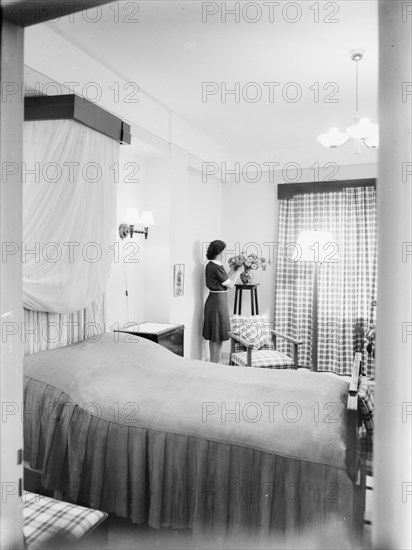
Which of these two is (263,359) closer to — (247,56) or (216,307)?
(216,307)

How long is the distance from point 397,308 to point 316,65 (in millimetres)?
1306

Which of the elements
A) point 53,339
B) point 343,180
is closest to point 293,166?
point 343,180

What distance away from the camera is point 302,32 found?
1.46 meters

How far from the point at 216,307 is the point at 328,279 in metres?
0.58

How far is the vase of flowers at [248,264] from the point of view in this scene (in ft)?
4.69

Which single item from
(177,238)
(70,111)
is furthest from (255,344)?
(70,111)

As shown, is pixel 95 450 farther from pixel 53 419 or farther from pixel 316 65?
pixel 316 65

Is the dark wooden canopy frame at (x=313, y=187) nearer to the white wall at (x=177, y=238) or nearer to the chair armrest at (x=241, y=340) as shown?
the white wall at (x=177, y=238)

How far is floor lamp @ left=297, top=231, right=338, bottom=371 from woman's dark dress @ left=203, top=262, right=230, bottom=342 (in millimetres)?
379

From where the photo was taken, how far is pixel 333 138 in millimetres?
1250

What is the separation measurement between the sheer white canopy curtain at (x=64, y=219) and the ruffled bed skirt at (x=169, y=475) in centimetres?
29

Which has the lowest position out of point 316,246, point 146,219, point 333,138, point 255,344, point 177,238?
point 255,344

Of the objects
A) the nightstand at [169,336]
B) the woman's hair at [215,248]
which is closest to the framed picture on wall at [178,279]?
the nightstand at [169,336]

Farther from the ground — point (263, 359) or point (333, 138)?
point (333, 138)
